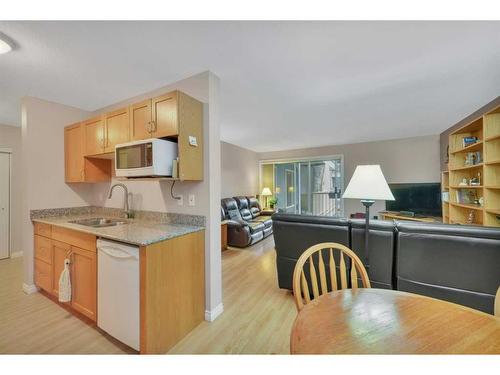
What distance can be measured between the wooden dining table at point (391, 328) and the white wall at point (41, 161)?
3.18 m

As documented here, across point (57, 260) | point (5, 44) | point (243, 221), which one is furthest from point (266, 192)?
point (5, 44)

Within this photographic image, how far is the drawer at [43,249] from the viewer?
2252 mm

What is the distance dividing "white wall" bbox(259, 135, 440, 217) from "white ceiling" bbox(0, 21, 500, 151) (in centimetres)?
182

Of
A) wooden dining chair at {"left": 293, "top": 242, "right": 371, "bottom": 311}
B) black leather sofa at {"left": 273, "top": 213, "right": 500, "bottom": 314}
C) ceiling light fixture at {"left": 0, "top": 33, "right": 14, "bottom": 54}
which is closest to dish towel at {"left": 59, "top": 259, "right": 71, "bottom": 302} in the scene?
ceiling light fixture at {"left": 0, "top": 33, "right": 14, "bottom": 54}

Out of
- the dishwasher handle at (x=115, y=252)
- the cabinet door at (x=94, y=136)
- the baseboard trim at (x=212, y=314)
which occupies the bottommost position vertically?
the baseboard trim at (x=212, y=314)

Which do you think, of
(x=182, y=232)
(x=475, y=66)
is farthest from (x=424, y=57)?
(x=182, y=232)

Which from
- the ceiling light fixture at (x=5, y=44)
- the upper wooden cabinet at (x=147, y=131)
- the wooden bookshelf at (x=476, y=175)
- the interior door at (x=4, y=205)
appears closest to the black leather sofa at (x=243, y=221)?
the upper wooden cabinet at (x=147, y=131)

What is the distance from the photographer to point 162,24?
137 cm

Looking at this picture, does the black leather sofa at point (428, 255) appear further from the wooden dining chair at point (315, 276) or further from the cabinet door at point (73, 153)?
the cabinet door at point (73, 153)

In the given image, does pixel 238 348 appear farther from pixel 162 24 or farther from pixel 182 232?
pixel 162 24

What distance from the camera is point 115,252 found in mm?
1579

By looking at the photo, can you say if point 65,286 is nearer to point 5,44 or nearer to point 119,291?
point 119,291

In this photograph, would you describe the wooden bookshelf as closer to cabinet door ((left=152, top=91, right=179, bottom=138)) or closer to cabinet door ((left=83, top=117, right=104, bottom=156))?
cabinet door ((left=152, top=91, right=179, bottom=138))

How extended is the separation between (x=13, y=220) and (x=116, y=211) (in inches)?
97.8
